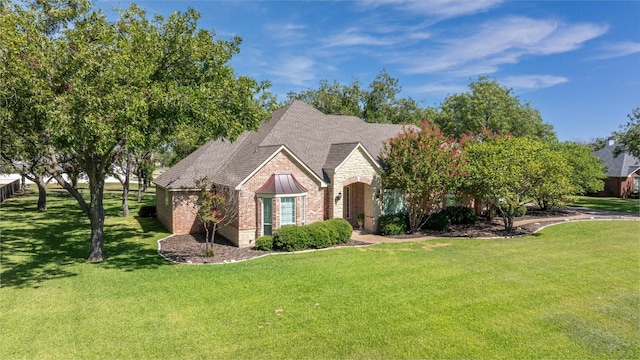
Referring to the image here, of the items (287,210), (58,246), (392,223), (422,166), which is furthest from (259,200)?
(58,246)

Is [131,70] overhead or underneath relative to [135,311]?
overhead

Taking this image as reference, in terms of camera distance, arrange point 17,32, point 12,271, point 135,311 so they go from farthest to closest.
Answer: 1. point 12,271
2. point 17,32
3. point 135,311

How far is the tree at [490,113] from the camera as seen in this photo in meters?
41.6

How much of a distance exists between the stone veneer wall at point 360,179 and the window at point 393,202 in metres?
0.68

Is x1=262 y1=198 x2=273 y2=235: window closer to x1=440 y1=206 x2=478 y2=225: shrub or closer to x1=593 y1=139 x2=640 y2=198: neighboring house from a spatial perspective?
x1=440 y1=206 x2=478 y2=225: shrub

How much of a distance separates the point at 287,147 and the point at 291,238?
236 inches

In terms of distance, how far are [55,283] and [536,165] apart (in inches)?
940

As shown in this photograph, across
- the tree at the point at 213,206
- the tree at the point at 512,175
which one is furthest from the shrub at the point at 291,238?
the tree at the point at 512,175

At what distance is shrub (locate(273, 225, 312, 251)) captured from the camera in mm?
18078

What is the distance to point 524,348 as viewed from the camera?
28.1 ft

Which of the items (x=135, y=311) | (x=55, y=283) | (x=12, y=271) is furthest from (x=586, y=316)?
(x=12, y=271)

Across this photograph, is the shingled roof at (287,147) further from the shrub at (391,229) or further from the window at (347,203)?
the shrub at (391,229)

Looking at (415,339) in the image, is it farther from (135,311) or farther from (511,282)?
(135,311)

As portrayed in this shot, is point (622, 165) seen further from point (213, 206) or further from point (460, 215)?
point (213, 206)
